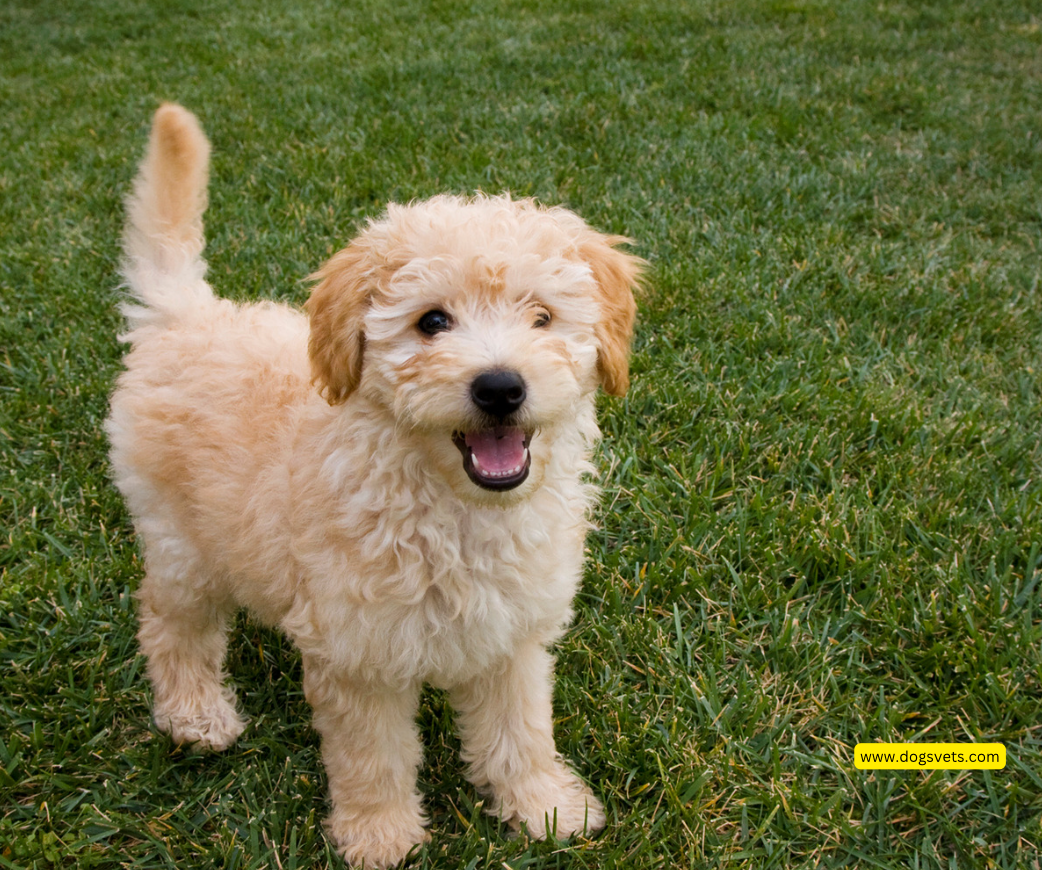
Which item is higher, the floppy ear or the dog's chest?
the floppy ear

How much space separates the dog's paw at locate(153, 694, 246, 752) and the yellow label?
209cm

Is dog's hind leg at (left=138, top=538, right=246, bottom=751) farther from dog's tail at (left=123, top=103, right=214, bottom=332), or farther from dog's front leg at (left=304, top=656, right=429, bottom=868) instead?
dog's tail at (left=123, top=103, right=214, bottom=332)

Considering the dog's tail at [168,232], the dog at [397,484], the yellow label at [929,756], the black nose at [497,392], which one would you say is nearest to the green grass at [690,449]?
the yellow label at [929,756]

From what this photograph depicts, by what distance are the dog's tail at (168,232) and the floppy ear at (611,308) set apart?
145 centimetres

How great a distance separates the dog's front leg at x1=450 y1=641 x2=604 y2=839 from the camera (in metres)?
2.41

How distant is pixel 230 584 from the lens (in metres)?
2.57

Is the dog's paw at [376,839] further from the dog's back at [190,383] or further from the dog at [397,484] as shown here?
the dog's back at [190,383]

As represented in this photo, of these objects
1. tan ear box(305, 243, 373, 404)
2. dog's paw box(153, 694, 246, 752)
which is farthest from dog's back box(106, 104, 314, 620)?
dog's paw box(153, 694, 246, 752)

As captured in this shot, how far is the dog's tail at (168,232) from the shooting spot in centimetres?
279

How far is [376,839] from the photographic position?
237 cm

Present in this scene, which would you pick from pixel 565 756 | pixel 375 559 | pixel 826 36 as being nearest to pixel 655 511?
pixel 565 756

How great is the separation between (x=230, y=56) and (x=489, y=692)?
8.53 m

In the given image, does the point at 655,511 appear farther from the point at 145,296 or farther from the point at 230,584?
the point at 145,296

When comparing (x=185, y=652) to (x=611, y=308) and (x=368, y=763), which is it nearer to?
(x=368, y=763)
